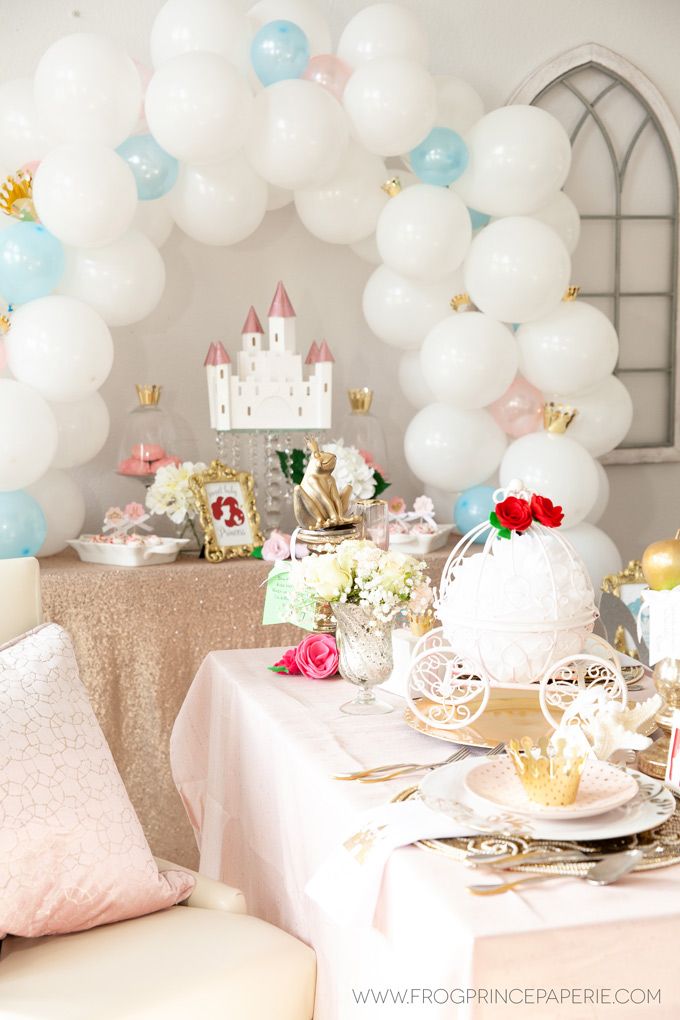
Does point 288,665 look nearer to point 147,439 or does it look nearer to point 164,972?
point 164,972

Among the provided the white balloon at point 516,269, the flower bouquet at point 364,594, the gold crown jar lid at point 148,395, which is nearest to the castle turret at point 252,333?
the gold crown jar lid at point 148,395

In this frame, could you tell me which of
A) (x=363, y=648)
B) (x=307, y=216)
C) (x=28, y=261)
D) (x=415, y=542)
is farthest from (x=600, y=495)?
(x=363, y=648)

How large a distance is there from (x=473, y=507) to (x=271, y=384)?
68cm

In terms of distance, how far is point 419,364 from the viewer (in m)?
3.38

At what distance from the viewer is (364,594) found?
62.5 inches

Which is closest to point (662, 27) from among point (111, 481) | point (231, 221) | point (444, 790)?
point (231, 221)

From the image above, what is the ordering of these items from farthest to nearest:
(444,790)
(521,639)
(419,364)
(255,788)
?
(419,364) < (255,788) < (521,639) < (444,790)

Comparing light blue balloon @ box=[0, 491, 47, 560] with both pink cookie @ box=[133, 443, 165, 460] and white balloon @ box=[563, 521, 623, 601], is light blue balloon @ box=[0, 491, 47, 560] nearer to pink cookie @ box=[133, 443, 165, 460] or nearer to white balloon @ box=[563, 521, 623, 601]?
pink cookie @ box=[133, 443, 165, 460]

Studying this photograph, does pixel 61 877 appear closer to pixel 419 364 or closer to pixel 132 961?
pixel 132 961

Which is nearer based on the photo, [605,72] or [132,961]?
[132,961]

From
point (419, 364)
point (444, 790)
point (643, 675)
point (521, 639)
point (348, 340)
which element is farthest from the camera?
point (348, 340)

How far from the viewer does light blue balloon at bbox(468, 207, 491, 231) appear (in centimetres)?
329

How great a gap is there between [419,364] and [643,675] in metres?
1.71

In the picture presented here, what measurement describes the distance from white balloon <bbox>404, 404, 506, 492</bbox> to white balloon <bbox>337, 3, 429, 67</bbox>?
100cm
